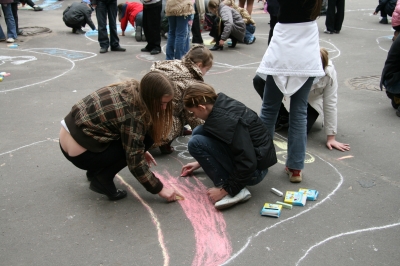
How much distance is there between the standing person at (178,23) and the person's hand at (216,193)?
3.86m

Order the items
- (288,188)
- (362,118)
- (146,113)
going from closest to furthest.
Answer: (146,113) < (288,188) < (362,118)

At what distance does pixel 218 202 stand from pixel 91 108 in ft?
3.34

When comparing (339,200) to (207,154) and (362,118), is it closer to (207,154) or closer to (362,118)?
(207,154)

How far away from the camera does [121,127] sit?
2654 mm

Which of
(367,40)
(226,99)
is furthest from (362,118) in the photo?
(367,40)

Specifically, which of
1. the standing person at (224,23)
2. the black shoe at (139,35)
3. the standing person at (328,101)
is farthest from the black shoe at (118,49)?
the standing person at (328,101)

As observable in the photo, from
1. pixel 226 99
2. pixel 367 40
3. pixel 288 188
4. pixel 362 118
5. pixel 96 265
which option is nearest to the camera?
pixel 96 265

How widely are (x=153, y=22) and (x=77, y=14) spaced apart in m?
2.66

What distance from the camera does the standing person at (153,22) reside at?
7.15 meters

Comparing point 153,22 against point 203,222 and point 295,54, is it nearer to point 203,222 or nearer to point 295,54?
point 295,54

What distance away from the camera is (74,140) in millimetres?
2793

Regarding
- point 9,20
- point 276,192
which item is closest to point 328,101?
point 276,192

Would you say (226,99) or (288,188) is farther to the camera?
(288,188)

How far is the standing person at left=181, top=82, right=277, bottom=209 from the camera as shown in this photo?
8.95 ft
